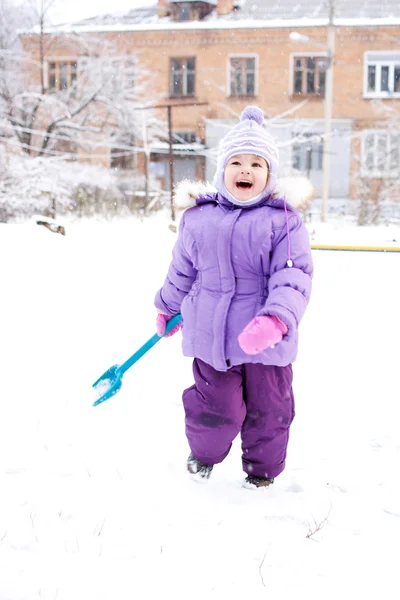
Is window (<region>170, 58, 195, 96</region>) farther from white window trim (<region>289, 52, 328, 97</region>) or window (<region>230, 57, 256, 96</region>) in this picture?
white window trim (<region>289, 52, 328, 97</region>)

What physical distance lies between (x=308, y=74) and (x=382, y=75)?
8.42 ft

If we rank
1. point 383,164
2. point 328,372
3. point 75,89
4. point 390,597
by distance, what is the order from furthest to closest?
point 383,164
point 75,89
point 328,372
point 390,597

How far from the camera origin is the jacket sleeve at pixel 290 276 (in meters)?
1.99

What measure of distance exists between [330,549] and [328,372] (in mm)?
1843

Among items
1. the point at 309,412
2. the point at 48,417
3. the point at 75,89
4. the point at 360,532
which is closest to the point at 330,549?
the point at 360,532

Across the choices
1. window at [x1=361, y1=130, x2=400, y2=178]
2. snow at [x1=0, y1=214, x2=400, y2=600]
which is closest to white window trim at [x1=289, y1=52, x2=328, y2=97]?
window at [x1=361, y1=130, x2=400, y2=178]

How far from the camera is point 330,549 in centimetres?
185

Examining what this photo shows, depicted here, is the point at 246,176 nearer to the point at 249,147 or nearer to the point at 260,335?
the point at 249,147

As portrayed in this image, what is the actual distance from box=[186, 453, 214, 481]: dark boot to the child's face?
3.17 ft

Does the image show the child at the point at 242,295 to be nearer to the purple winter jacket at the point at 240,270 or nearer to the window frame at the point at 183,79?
the purple winter jacket at the point at 240,270

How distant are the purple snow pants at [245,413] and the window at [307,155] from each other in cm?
2074

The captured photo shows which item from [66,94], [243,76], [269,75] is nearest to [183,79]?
[243,76]

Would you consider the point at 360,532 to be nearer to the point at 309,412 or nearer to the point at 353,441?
the point at 353,441

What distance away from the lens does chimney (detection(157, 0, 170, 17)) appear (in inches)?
913
